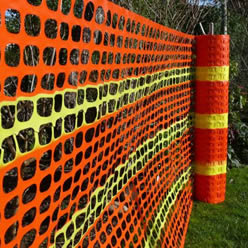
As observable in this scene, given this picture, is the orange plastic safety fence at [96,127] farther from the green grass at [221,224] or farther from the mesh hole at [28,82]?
the green grass at [221,224]

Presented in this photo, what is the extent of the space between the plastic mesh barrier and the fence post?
0.13 meters

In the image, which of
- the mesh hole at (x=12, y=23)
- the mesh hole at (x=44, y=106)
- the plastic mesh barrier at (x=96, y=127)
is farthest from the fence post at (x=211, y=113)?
the mesh hole at (x=12, y=23)

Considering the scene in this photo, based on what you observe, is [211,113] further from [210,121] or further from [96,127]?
[96,127]

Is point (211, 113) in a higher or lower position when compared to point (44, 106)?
lower

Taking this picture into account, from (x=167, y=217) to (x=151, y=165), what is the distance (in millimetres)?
591

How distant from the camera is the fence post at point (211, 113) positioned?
3.99 metres

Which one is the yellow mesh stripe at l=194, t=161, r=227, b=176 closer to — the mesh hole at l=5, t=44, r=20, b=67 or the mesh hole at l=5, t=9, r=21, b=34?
the mesh hole at l=5, t=44, r=20, b=67

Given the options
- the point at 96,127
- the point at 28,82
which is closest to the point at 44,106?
the point at 28,82

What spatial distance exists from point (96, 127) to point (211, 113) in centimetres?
260

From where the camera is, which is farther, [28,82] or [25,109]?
[28,82]

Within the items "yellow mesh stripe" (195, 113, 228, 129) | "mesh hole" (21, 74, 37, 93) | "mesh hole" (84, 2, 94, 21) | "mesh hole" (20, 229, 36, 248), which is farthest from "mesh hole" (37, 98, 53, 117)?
"yellow mesh stripe" (195, 113, 228, 129)

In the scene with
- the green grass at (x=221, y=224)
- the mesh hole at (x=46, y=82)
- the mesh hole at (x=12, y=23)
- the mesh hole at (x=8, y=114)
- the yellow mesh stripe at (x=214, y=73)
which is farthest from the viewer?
the yellow mesh stripe at (x=214, y=73)

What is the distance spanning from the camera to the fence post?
13.1ft

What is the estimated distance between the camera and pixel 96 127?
5.62 feet
